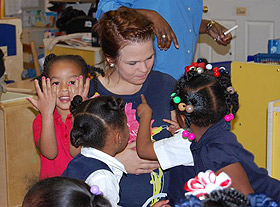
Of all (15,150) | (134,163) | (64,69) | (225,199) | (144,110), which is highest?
(64,69)

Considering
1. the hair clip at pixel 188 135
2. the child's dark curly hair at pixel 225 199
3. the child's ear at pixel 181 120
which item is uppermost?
the child's ear at pixel 181 120

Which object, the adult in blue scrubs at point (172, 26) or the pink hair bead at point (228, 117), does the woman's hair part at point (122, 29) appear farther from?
the pink hair bead at point (228, 117)

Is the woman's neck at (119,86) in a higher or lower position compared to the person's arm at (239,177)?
higher

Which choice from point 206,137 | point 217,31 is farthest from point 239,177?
point 217,31

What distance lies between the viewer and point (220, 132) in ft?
5.26

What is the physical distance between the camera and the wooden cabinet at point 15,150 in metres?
2.69

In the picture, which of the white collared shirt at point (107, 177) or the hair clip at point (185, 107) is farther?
A: the hair clip at point (185, 107)

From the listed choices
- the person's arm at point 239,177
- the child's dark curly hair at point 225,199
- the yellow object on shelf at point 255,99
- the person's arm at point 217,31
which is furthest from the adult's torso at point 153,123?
the yellow object on shelf at point 255,99

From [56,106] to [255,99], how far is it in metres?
1.49

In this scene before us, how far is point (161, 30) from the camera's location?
196cm

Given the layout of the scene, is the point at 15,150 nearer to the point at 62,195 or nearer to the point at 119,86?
the point at 119,86

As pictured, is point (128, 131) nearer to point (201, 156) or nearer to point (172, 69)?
point (201, 156)

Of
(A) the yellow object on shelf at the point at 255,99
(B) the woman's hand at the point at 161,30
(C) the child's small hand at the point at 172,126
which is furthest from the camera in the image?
(A) the yellow object on shelf at the point at 255,99

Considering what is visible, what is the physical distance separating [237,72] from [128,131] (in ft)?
4.99
